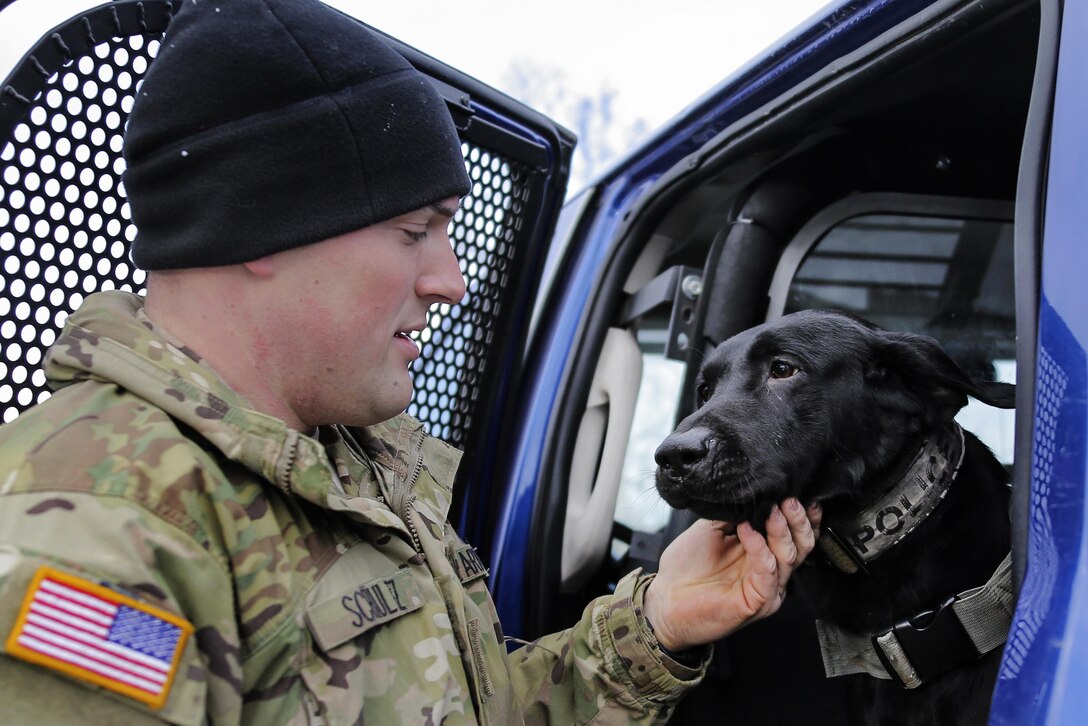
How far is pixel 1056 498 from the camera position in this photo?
103 centimetres

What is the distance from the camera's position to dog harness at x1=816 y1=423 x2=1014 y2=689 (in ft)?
5.05

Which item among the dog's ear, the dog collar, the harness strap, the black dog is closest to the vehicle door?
the black dog

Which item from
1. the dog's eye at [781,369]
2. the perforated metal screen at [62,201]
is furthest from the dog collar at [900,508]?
the perforated metal screen at [62,201]

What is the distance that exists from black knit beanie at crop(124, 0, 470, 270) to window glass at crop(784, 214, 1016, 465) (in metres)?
1.43

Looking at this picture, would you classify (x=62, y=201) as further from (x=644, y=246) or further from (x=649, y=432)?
(x=649, y=432)

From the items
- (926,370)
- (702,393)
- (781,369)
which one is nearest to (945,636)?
(926,370)

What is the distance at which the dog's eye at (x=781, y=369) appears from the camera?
76.9 inches

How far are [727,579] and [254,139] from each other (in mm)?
1060

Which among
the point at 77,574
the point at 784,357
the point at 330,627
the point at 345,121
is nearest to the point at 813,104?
the point at 784,357

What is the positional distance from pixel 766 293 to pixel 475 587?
1.12 metres

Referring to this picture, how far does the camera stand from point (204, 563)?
1089 mm

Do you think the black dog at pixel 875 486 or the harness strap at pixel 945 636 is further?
the black dog at pixel 875 486

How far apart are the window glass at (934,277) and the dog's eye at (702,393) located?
0.42m

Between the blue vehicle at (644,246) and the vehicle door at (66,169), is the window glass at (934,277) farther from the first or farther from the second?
the vehicle door at (66,169)
